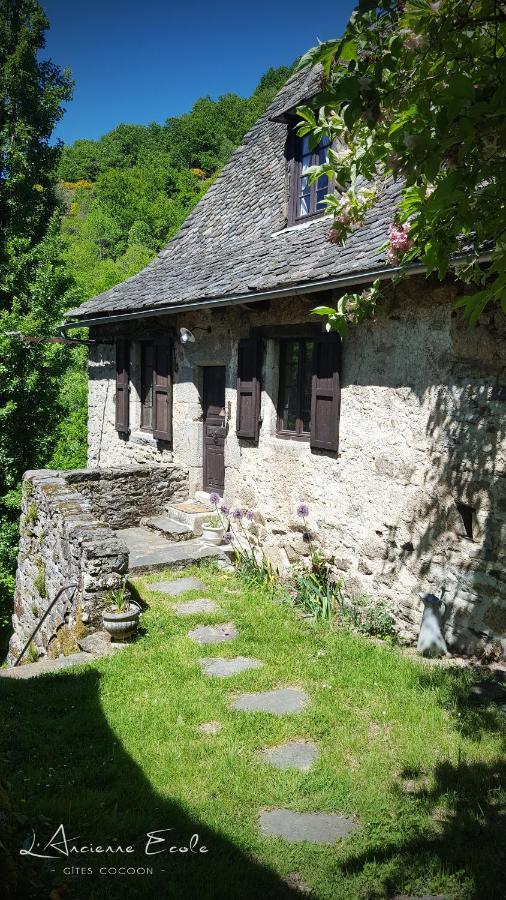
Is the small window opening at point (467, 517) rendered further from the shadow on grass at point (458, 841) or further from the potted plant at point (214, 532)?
the potted plant at point (214, 532)

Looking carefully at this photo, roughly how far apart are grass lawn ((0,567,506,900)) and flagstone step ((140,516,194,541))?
11.0 feet

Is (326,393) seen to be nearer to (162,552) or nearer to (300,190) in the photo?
(162,552)

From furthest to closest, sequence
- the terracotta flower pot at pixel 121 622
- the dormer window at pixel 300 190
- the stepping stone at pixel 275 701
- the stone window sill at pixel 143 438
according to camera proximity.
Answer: the stone window sill at pixel 143 438, the dormer window at pixel 300 190, the terracotta flower pot at pixel 121 622, the stepping stone at pixel 275 701

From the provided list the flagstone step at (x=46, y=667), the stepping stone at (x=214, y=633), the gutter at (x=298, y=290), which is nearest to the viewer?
the gutter at (x=298, y=290)

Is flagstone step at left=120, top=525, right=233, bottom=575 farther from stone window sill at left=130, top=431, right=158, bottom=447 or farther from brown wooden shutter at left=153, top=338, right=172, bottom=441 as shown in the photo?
stone window sill at left=130, top=431, right=158, bottom=447

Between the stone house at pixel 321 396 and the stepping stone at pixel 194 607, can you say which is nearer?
the stone house at pixel 321 396

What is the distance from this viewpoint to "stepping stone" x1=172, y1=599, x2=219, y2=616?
257 inches

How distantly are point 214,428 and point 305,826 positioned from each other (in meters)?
6.76

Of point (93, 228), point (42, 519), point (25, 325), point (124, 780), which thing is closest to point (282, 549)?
point (42, 519)

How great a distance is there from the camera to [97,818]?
10.6 feet

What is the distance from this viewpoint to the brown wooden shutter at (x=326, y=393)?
6.74m

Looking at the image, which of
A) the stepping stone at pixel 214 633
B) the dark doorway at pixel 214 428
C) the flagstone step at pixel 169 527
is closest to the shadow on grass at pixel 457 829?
the stepping stone at pixel 214 633

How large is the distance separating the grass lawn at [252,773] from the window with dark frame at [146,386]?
252 inches

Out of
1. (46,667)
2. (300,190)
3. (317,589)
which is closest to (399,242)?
(317,589)
